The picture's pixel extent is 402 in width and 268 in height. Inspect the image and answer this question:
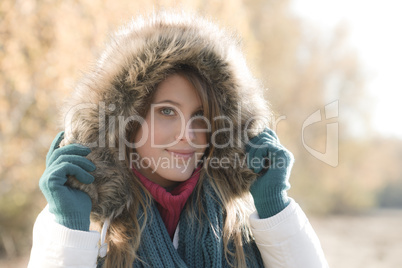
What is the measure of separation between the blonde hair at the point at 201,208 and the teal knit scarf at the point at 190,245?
0.11 ft

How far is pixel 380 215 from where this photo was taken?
15664mm

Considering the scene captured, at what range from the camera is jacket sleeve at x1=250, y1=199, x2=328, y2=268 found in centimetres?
168

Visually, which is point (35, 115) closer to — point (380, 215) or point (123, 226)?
point (123, 226)

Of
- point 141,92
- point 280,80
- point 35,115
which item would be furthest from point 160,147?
point 280,80

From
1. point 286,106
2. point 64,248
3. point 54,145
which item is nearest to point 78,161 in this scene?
point 54,145

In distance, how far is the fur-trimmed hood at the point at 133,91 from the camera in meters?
1.72

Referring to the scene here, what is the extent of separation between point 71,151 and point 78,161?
0.22 feet

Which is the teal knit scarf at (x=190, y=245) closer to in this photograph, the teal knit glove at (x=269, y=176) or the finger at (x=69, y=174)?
the teal knit glove at (x=269, y=176)

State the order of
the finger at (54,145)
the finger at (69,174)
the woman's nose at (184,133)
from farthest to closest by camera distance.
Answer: the woman's nose at (184,133), the finger at (54,145), the finger at (69,174)

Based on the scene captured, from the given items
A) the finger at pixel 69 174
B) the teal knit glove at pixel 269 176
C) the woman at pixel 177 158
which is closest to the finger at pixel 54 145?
the woman at pixel 177 158

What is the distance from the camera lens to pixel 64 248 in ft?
4.90

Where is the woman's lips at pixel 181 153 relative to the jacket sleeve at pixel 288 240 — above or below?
Answer: above
